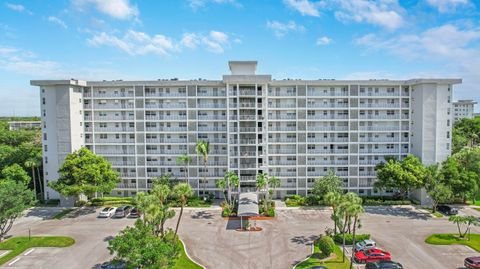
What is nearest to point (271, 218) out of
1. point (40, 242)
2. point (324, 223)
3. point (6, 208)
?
point (324, 223)

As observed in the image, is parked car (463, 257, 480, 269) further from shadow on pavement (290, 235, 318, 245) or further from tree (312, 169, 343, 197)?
tree (312, 169, 343, 197)

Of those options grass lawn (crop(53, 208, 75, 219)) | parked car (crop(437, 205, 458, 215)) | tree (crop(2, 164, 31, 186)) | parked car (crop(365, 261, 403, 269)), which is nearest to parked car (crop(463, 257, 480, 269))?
parked car (crop(365, 261, 403, 269))

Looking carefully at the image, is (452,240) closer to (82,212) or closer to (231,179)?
(231,179)

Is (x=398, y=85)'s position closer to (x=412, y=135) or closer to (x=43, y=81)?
(x=412, y=135)

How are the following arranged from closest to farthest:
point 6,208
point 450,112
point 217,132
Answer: point 6,208 → point 450,112 → point 217,132

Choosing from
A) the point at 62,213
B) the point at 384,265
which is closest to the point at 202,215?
the point at 62,213

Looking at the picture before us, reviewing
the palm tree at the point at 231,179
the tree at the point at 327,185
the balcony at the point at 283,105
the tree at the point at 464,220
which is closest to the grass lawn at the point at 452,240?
the tree at the point at 464,220
